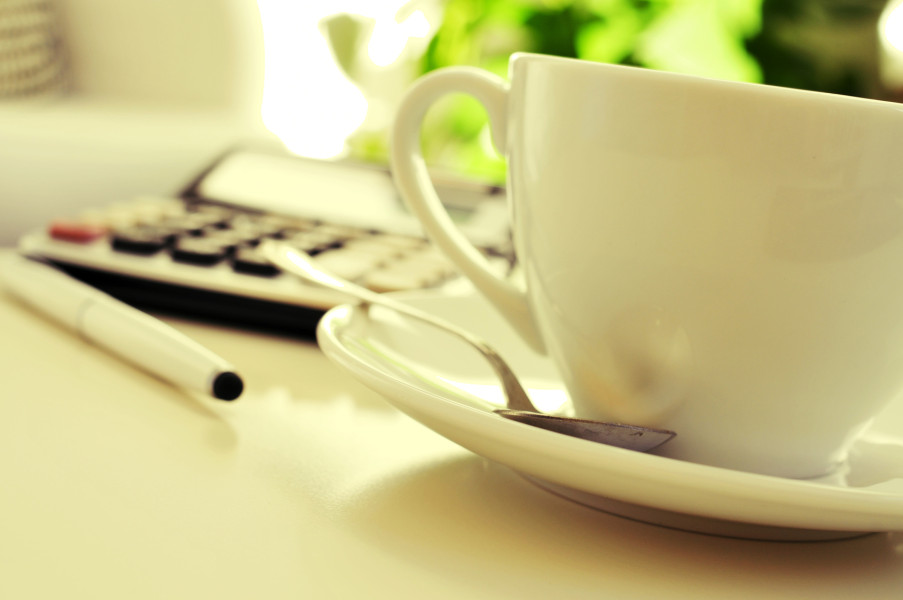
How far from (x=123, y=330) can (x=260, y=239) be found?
0.43 ft

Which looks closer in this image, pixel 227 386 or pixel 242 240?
pixel 227 386

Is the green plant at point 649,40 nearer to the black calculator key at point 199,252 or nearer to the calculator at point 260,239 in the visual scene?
the calculator at point 260,239

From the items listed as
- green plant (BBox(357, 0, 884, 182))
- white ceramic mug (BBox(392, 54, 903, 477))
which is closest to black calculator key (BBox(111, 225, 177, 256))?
white ceramic mug (BBox(392, 54, 903, 477))

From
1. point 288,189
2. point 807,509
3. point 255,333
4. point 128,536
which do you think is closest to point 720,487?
point 807,509

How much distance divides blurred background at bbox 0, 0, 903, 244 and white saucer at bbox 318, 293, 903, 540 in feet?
1.03

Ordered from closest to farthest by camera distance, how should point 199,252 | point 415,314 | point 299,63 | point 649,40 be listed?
point 415,314 → point 199,252 → point 299,63 → point 649,40

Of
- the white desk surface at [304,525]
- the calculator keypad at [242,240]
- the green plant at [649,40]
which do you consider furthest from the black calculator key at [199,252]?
the green plant at [649,40]

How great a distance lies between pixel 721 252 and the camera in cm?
24

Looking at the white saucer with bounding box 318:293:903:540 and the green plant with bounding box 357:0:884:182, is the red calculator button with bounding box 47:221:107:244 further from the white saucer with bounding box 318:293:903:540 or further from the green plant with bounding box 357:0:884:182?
the green plant with bounding box 357:0:884:182

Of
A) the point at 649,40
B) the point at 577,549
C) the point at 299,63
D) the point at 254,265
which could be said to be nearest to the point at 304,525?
the point at 577,549

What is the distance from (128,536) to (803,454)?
0.64 feet

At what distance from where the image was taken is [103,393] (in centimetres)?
32

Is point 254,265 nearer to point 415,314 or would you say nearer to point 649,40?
point 415,314

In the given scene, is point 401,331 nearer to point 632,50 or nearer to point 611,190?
point 611,190
